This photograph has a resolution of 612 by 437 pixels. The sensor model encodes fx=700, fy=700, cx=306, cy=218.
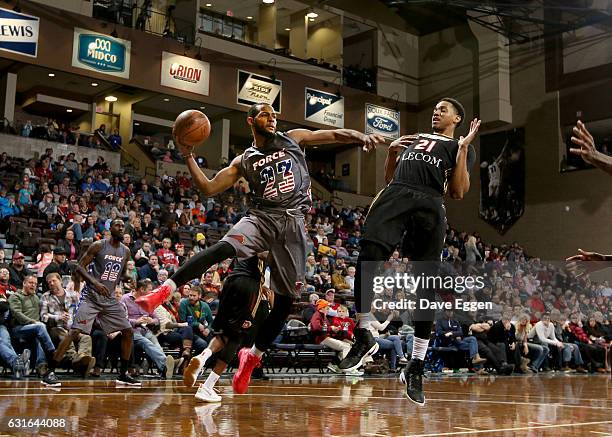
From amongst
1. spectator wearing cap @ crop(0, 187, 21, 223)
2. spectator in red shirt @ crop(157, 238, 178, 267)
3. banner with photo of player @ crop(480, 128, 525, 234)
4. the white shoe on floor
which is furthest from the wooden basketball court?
banner with photo of player @ crop(480, 128, 525, 234)

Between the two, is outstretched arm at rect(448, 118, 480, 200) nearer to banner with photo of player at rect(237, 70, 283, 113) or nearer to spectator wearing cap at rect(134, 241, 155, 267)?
spectator wearing cap at rect(134, 241, 155, 267)

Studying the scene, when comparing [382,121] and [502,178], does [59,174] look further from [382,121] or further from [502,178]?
[502,178]

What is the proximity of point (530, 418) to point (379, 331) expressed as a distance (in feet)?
Result: 25.1

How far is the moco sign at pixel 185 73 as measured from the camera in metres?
Result: 21.9

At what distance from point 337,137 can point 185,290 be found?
19.6 feet

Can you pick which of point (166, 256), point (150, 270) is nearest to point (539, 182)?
point (166, 256)

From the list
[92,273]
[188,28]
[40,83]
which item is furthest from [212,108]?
[92,273]

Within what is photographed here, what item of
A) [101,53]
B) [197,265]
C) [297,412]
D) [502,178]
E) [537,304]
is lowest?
[297,412]

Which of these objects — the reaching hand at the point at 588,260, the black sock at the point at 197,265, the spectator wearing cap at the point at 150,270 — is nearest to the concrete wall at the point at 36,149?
the spectator wearing cap at the point at 150,270

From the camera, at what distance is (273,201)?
539cm

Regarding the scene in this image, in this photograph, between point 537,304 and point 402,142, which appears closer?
point 402,142

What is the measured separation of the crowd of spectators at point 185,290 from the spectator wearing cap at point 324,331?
19 millimetres

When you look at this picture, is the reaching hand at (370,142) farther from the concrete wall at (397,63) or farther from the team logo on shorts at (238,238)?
the concrete wall at (397,63)

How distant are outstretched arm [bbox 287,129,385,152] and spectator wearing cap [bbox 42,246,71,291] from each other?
20.5ft
